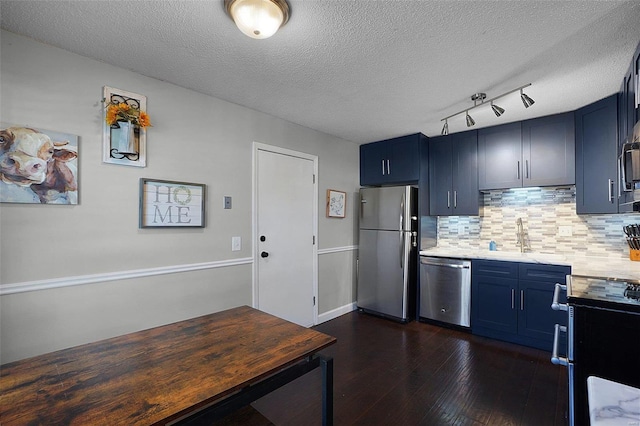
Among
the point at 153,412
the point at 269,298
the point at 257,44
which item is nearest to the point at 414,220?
the point at 269,298

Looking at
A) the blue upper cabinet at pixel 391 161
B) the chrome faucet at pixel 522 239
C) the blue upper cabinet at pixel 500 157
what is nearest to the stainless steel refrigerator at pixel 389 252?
the blue upper cabinet at pixel 391 161

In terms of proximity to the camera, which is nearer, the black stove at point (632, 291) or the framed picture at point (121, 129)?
the black stove at point (632, 291)

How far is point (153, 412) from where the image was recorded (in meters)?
0.85

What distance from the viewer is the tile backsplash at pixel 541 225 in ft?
9.48

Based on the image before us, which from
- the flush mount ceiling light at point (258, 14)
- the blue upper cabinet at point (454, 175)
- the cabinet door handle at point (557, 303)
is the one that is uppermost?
the flush mount ceiling light at point (258, 14)

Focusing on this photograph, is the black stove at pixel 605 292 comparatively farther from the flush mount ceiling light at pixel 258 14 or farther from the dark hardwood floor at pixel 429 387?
the flush mount ceiling light at pixel 258 14

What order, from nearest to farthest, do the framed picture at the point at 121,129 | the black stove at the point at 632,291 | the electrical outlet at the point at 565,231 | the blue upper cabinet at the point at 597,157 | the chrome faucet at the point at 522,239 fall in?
the black stove at the point at 632,291 < the framed picture at the point at 121,129 < the blue upper cabinet at the point at 597,157 < the electrical outlet at the point at 565,231 < the chrome faucet at the point at 522,239

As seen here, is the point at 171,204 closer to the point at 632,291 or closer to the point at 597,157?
the point at 632,291

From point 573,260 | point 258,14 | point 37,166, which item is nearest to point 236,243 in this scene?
point 37,166

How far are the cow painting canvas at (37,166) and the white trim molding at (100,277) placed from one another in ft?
1.62

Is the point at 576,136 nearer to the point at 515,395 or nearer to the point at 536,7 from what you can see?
the point at 536,7

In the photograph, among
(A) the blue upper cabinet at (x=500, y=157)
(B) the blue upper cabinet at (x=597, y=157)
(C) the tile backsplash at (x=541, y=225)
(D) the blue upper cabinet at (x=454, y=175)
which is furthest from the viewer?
(D) the blue upper cabinet at (x=454, y=175)

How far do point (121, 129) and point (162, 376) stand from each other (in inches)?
67.8

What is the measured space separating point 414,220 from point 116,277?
315 centimetres
